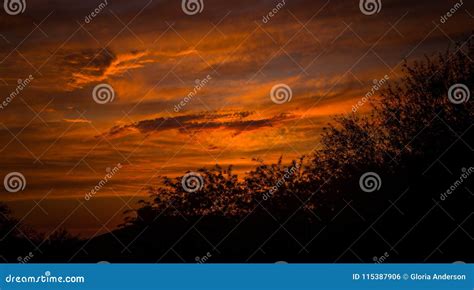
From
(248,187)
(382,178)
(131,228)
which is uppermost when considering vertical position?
(382,178)

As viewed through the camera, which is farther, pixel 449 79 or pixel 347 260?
pixel 449 79

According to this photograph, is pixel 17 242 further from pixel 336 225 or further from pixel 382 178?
pixel 382 178

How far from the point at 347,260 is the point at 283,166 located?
196cm

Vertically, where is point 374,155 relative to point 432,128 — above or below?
below

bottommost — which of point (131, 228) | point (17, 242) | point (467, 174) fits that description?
point (17, 242)

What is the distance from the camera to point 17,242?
13453 millimetres

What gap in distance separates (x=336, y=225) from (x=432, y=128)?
8.09ft
